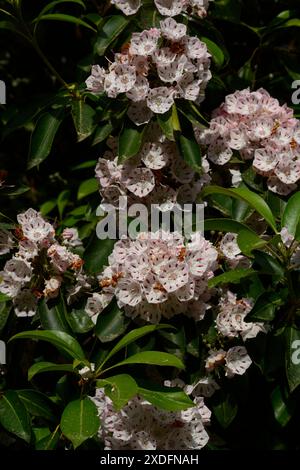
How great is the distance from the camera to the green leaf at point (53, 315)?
260 cm

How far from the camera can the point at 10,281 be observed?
2635mm

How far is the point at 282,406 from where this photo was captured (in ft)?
8.69

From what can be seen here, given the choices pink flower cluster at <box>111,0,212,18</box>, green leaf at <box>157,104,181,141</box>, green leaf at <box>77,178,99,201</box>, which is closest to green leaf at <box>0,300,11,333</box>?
green leaf at <box>77,178,99,201</box>

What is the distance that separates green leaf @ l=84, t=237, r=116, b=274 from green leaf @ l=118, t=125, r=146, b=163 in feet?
0.95

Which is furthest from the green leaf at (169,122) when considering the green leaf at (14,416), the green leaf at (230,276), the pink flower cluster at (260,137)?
the green leaf at (14,416)

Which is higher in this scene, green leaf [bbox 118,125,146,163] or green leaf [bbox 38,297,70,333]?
green leaf [bbox 118,125,146,163]

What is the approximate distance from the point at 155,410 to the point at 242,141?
96 cm

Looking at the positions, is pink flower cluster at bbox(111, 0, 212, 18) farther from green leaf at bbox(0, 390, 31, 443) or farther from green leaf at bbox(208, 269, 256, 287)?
green leaf at bbox(0, 390, 31, 443)

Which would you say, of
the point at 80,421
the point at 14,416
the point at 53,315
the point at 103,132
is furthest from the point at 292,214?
the point at 14,416

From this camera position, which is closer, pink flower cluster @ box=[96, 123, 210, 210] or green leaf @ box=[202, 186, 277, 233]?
green leaf @ box=[202, 186, 277, 233]

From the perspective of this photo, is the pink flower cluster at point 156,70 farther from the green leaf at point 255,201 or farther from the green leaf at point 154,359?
the green leaf at point 154,359

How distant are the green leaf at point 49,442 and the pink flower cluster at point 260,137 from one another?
1013 mm

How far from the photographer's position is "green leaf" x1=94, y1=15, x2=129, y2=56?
2.83 metres

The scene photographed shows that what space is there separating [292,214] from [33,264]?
2.55ft
